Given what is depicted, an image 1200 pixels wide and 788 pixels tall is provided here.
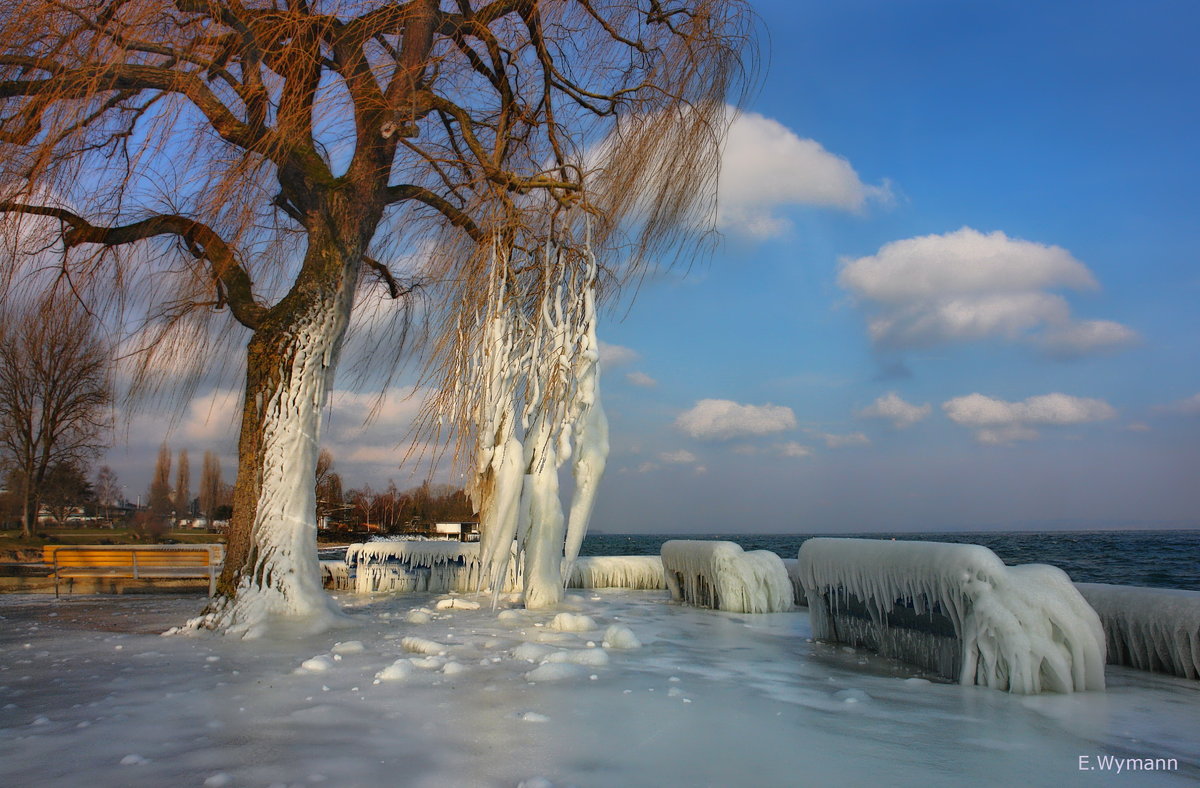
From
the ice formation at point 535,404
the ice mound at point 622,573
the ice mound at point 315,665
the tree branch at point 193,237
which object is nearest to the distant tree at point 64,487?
the ice mound at point 622,573

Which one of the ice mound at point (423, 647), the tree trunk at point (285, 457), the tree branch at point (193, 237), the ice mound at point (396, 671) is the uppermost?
the tree branch at point (193, 237)

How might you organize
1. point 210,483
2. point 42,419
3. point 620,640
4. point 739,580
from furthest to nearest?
point 210,483 → point 42,419 → point 739,580 → point 620,640

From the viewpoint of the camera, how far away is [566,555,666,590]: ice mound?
1095 centimetres

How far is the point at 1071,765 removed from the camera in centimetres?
273

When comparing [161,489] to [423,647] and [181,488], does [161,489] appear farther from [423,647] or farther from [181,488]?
[423,647]

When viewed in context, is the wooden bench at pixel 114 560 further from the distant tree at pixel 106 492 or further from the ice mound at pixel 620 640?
the distant tree at pixel 106 492

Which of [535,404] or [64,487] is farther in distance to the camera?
[64,487]

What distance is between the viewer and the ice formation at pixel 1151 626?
4.49 m

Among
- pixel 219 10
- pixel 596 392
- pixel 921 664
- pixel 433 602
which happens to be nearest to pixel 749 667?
pixel 921 664

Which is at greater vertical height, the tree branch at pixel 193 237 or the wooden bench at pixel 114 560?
the tree branch at pixel 193 237

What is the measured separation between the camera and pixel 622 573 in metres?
11.1

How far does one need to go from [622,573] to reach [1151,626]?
Answer: 7144 millimetres

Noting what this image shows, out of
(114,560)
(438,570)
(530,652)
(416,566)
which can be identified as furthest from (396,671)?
(114,560)

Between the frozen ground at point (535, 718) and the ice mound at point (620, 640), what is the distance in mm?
161
